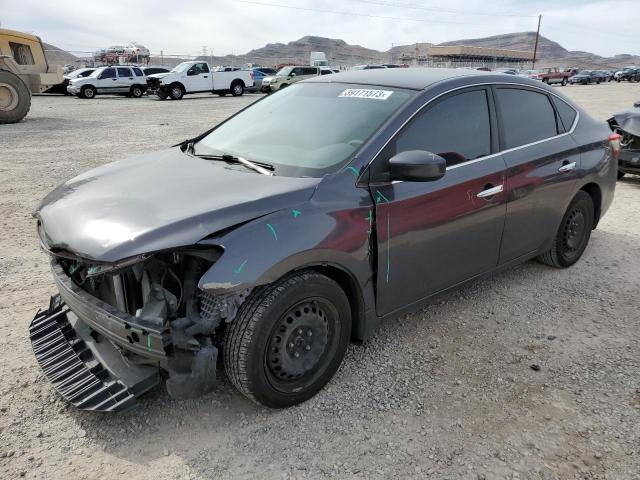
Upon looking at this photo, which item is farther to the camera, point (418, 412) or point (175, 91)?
point (175, 91)

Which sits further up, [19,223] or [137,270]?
[137,270]

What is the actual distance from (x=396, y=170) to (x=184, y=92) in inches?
987

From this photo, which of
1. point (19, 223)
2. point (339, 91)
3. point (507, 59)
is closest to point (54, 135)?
point (19, 223)

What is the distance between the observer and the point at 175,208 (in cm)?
251

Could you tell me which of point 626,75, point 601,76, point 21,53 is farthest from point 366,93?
point 626,75

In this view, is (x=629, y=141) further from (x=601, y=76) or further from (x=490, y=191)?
(x=601, y=76)

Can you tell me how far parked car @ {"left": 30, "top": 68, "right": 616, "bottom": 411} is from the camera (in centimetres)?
238

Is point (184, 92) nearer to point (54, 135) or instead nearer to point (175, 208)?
point (54, 135)

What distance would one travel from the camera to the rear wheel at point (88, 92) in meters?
25.3

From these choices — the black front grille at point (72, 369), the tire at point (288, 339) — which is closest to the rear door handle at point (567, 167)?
the tire at point (288, 339)

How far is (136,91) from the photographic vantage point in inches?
1054

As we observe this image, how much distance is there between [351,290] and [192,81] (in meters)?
25.2

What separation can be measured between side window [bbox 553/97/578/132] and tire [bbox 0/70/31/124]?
1424 cm

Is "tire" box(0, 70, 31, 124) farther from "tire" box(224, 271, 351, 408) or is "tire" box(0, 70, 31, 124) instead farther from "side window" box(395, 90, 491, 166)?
"tire" box(224, 271, 351, 408)
